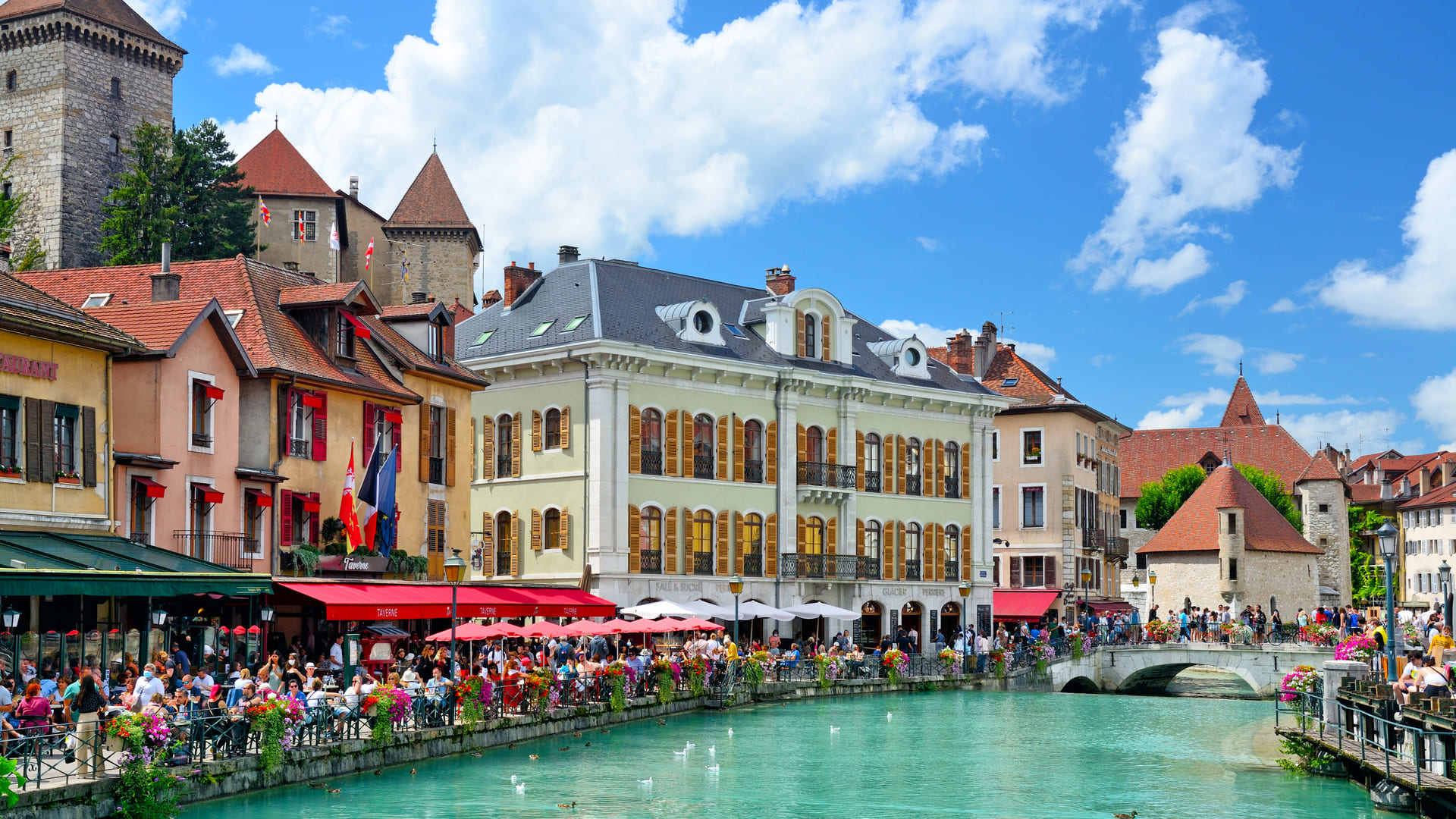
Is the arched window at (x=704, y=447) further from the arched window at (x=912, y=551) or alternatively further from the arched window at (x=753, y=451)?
the arched window at (x=912, y=551)

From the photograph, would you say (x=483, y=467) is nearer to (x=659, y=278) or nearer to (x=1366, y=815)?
(x=659, y=278)

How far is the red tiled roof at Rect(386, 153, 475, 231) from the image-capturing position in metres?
88.2

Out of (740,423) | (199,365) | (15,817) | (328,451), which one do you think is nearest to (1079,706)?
(740,423)

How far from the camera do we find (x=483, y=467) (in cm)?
4956

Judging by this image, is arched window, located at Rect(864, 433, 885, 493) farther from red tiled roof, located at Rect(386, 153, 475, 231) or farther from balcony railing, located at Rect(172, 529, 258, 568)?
red tiled roof, located at Rect(386, 153, 475, 231)

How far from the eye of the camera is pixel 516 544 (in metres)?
48.3

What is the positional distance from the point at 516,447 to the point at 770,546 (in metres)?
8.32

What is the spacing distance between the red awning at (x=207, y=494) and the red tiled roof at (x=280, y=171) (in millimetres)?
50913

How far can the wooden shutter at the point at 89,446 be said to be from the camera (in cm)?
2889

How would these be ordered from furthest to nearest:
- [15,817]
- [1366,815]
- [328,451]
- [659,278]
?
[659,278], [328,451], [1366,815], [15,817]

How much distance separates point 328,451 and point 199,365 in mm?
4531

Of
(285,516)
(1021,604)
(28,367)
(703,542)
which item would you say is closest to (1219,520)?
(1021,604)

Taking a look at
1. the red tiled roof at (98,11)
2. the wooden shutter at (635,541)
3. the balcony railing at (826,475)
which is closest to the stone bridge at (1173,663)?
the balcony railing at (826,475)

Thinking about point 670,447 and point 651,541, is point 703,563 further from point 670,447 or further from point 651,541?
point 670,447
